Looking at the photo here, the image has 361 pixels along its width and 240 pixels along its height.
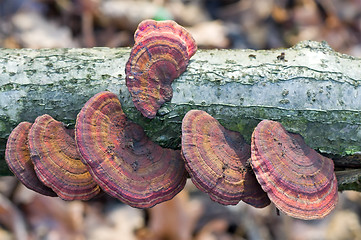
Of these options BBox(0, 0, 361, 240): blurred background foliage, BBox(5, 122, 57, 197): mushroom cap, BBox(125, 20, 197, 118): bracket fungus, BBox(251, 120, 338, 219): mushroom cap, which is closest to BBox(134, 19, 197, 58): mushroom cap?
BBox(125, 20, 197, 118): bracket fungus

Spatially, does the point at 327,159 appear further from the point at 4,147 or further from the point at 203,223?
the point at 203,223

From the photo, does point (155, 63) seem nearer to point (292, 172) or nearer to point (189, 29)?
point (292, 172)

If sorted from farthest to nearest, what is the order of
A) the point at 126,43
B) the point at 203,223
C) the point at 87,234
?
the point at 126,43
the point at 203,223
the point at 87,234

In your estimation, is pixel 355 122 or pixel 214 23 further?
pixel 214 23

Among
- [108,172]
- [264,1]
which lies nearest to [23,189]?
[108,172]

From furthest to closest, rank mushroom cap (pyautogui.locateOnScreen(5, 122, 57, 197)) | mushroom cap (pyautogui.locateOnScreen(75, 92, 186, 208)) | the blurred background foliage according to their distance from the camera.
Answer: the blurred background foliage < mushroom cap (pyautogui.locateOnScreen(5, 122, 57, 197)) < mushroom cap (pyautogui.locateOnScreen(75, 92, 186, 208))

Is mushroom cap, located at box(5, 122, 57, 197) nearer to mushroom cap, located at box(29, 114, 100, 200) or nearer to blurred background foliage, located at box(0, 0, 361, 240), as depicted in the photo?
mushroom cap, located at box(29, 114, 100, 200)

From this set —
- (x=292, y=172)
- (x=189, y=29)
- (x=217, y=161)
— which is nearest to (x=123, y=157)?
(x=217, y=161)
